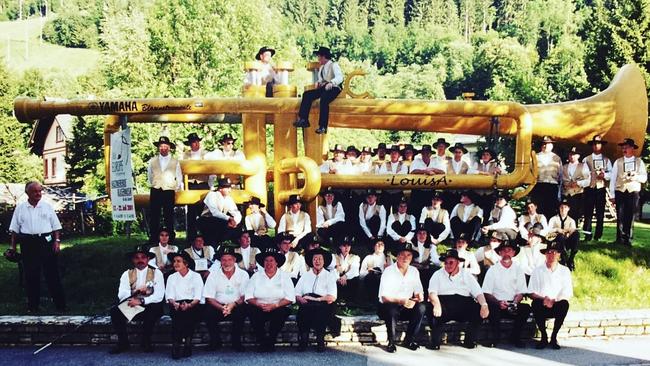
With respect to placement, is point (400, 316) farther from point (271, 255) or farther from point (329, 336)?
point (271, 255)

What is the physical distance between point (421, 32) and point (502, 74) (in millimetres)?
50069

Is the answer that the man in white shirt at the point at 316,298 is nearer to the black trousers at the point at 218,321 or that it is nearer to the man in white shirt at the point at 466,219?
the black trousers at the point at 218,321

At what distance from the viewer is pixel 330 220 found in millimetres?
10148

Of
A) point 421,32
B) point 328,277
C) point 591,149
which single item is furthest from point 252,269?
point 421,32

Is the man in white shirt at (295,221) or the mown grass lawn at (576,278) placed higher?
the man in white shirt at (295,221)

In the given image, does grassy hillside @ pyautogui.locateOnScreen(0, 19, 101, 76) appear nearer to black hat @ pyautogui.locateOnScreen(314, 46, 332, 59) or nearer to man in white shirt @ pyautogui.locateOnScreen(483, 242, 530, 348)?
black hat @ pyautogui.locateOnScreen(314, 46, 332, 59)

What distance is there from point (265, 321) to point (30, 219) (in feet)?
11.9

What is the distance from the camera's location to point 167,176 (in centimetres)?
941

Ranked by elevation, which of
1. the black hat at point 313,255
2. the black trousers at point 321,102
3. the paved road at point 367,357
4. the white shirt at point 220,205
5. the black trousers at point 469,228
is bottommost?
the paved road at point 367,357

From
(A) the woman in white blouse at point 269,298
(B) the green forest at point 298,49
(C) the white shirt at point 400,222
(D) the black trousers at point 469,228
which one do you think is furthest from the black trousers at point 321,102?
(B) the green forest at point 298,49

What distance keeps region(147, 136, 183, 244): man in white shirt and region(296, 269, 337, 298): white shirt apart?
280cm

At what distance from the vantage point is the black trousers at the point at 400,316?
7363 mm

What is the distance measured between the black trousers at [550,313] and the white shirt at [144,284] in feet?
15.2

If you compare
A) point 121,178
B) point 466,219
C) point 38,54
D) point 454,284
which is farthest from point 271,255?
point 38,54
